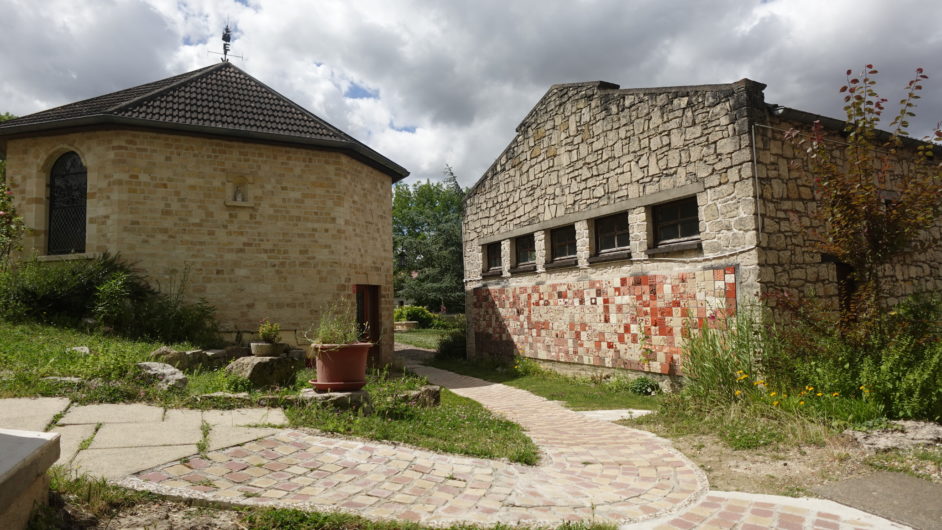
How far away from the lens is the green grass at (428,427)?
4.90m

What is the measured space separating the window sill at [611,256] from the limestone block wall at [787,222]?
248 centimetres

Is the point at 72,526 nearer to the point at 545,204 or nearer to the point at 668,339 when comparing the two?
the point at 668,339

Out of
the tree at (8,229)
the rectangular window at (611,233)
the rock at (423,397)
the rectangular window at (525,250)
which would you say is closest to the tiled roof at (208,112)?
the tree at (8,229)

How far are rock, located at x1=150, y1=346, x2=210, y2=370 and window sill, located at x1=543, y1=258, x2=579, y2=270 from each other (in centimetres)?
691

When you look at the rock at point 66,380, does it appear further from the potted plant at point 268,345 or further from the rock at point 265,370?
the potted plant at point 268,345

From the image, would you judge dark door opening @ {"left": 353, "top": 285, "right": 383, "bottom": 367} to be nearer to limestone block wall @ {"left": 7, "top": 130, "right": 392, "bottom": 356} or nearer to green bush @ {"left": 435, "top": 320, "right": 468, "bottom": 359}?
limestone block wall @ {"left": 7, "top": 130, "right": 392, "bottom": 356}

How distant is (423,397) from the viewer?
6844 millimetres

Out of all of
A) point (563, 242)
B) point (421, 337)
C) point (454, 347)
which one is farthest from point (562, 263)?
point (421, 337)

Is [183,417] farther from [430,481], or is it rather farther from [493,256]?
[493,256]

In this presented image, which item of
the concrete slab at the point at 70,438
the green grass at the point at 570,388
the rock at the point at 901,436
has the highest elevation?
the concrete slab at the point at 70,438

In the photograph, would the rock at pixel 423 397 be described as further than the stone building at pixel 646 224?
No

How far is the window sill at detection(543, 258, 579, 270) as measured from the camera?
11.0 meters

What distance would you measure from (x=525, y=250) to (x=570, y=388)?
4023 mm

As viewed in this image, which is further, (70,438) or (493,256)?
(493,256)
